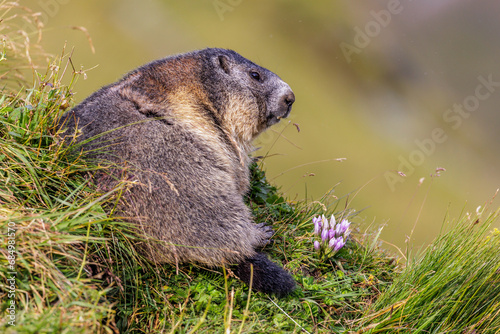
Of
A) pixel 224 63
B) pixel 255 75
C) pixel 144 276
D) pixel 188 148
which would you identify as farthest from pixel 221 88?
pixel 144 276

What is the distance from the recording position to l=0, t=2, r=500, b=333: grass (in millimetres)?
4484

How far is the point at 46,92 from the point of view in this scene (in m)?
6.20

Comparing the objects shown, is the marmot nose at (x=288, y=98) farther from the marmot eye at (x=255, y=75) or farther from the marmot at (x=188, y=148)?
the marmot eye at (x=255, y=75)

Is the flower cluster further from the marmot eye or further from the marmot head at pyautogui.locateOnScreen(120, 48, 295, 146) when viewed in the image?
the marmot eye

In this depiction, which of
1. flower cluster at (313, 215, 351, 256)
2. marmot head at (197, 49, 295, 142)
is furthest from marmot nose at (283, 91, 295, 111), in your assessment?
flower cluster at (313, 215, 351, 256)

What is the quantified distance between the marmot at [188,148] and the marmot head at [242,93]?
1cm

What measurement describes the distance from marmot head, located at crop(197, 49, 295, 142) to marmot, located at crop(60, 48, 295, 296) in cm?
1

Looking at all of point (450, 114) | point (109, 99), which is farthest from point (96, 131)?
point (450, 114)

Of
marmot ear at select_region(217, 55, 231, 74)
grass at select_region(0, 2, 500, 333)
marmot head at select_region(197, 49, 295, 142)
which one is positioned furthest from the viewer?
marmot ear at select_region(217, 55, 231, 74)

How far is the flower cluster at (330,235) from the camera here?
246 inches

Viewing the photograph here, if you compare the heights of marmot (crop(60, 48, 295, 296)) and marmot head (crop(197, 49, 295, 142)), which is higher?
marmot head (crop(197, 49, 295, 142))

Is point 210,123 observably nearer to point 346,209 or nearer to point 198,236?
point 198,236

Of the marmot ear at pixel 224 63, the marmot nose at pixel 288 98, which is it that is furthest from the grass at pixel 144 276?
the marmot nose at pixel 288 98

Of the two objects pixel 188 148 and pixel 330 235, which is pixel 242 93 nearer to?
pixel 188 148
